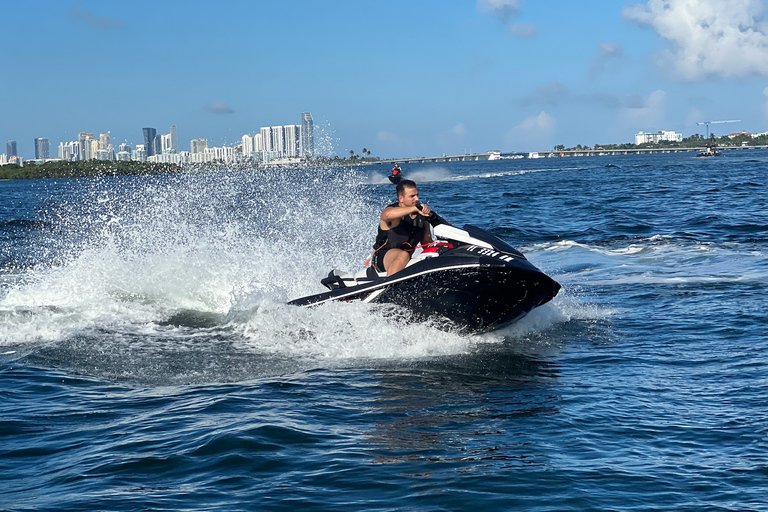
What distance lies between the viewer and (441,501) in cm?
444

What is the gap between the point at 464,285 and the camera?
8.04 meters

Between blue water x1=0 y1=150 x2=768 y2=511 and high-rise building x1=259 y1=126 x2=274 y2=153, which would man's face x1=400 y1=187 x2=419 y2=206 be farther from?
high-rise building x1=259 y1=126 x2=274 y2=153

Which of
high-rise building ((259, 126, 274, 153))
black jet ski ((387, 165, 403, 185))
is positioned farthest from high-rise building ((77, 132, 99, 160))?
black jet ski ((387, 165, 403, 185))

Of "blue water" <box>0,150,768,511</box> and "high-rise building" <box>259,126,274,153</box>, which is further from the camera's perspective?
"high-rise building" <box>259,126,274,153</box>

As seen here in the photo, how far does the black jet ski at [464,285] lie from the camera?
26.1 ft

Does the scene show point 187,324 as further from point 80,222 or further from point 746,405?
point 80,222

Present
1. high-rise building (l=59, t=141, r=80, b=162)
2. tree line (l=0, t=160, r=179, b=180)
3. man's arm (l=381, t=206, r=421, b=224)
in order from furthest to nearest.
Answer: high-rise building (l=59, t=141, r=80, b=162), tree line (l=0, t=160, r=179, b=180), man's arm (l=381, t=206, r=421, b=224)

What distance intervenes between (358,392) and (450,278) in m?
1.79

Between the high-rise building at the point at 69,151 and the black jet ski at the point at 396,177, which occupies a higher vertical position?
the high-rise building at the point at 69,151

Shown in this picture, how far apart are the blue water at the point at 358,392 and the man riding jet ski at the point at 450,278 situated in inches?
9.5

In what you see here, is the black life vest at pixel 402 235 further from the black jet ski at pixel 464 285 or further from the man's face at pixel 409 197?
the man's face at pixel 409 197

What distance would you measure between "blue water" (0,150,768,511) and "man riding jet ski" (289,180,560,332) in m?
0.24

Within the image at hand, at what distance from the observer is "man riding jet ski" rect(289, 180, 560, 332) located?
26.2 feet

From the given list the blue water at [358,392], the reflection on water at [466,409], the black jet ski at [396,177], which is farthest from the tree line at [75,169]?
the reflection on water at [466,409]
